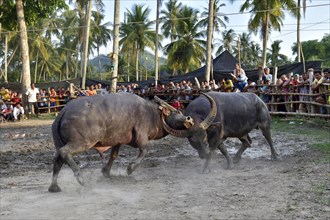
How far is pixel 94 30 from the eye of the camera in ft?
162

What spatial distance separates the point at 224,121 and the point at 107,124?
2.46 m

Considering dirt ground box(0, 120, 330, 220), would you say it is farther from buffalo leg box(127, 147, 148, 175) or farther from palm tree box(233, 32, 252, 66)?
palm tree box(233, 32, 252, 66)

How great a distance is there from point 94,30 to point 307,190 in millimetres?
45465

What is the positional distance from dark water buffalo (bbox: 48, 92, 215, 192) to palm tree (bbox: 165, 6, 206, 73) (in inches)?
1412

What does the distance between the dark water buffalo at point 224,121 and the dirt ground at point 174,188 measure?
0.42 m

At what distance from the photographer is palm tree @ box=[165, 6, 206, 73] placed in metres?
43.3

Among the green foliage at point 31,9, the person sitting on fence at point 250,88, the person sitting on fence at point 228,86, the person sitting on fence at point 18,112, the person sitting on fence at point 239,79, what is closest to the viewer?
the person sitting on fence at point 239,79

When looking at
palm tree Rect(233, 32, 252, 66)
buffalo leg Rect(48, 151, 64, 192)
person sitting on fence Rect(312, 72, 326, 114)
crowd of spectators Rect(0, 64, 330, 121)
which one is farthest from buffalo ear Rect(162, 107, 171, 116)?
palm tree Rect(233, 32, 252, 66)

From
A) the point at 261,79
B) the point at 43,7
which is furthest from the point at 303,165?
the point at 43,7

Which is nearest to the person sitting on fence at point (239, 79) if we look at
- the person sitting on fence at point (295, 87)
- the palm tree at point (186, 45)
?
the person sitting on fence at point (295, 87)

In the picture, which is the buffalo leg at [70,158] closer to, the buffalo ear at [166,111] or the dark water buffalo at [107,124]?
the dark water buffalo at [107,124]

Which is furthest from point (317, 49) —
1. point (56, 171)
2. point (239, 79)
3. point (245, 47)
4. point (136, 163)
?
point (56, 171)

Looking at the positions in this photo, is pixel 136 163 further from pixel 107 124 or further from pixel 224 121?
pixel 224 121

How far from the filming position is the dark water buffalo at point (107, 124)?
20.8 ft
